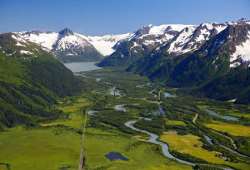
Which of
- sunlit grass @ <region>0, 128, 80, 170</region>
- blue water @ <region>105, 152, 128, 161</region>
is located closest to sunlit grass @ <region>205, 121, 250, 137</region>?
blue water @ <region>105, 152, 128, 161</region>

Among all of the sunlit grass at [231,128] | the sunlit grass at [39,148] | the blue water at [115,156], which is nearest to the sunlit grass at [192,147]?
the sunlit grass at [231,128]

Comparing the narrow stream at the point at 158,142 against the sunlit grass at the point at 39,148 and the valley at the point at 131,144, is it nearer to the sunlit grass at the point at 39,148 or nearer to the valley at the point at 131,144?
the valley at the point at 131,144

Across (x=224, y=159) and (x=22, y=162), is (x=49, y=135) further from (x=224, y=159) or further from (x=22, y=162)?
(x=224, y=159)

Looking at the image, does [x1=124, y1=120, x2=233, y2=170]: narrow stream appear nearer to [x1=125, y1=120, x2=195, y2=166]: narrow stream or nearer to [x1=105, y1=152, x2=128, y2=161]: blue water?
[x1=125, y1=120, x2=195, y2=166]: narrow stream

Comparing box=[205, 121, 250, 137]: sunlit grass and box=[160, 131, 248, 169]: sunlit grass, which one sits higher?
box=[205, 121, 250, 137]: sunlit grass

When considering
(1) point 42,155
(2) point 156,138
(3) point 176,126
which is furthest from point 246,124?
(1) point 42,155

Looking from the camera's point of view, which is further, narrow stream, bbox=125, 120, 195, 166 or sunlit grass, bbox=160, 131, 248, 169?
narrow stream, bbox=125, 120, 195, 166

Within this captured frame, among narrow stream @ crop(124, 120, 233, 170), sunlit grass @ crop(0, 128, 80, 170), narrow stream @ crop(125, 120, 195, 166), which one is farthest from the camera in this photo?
narrow stream @ crop(125, 120, 195, 166)

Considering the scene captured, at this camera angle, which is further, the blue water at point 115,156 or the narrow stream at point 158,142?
the blue water at point 115,156

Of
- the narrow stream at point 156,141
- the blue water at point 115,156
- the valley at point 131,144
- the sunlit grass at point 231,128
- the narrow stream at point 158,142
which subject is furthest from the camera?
the sunlit grass at point 231,128

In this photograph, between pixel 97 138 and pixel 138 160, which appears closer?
pixel 138 160

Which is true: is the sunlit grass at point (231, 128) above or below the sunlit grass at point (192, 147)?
above
